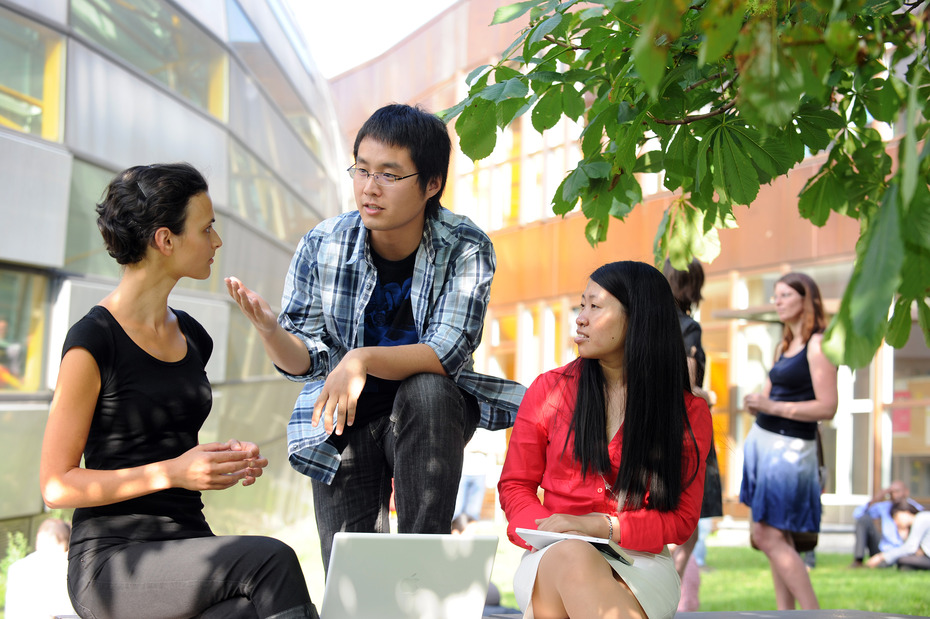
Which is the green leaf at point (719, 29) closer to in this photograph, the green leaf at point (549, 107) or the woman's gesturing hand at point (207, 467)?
the green leaf at point (549, 107)

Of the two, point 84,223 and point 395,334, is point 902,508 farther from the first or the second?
point 395,334

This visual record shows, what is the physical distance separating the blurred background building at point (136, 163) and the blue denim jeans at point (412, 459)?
4.49 meters

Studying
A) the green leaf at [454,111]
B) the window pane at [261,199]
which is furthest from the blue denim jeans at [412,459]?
the window pane at [261,199]

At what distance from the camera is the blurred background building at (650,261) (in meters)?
11.8

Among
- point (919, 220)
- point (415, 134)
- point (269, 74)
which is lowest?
point (919, 220)

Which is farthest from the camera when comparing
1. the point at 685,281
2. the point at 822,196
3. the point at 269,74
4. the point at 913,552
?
the point at 269,74

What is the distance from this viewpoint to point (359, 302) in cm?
275

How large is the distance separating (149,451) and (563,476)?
3.78 ft

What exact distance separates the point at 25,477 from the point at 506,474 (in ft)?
16.3

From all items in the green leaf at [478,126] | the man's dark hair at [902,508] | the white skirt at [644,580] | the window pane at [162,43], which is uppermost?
the window pane at [162,43]

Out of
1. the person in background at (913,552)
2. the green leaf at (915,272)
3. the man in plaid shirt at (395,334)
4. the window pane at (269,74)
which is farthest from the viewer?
the window pane at (269,74)

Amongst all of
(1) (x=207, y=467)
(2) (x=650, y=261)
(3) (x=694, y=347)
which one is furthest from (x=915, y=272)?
(2) (x=650, y=261)

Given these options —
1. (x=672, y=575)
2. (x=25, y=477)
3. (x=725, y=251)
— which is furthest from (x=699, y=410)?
(x=725, y=251)

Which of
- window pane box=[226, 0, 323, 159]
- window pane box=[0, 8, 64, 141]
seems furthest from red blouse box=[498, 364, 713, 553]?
window pane box=[226, 0, 323, 159]
